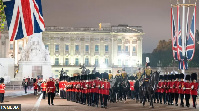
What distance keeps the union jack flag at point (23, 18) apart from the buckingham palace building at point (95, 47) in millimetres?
112493

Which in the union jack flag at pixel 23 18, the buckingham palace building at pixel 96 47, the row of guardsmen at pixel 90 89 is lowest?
the row of guardsmen at pixel 90 89

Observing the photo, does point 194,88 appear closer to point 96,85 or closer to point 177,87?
point 177,87

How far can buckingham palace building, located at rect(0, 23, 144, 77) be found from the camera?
13038cm

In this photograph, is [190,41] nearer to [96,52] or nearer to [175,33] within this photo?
[175,33]

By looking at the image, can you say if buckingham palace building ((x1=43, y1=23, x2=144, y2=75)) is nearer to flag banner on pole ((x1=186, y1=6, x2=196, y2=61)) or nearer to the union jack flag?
flag banner on pole ((x1=186, y1=6, x2=196, y2=61))

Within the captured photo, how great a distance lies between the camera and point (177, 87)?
2586 centimetres

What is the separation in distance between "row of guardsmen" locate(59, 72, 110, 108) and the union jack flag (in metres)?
7.93

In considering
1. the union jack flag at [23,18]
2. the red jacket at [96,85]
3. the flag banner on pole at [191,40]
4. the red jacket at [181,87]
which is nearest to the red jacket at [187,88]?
the red jacket at [181,87]

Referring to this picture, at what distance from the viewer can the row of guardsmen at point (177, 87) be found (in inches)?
962

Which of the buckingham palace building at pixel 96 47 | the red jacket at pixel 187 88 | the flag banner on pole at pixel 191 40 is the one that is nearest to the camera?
the red jacket at pixel 187 88

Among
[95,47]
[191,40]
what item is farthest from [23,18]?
[95,47]

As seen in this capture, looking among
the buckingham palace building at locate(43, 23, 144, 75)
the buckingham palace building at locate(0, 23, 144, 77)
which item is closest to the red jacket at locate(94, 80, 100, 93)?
the buckingham palace building at locate(0, 23, 144, 77)

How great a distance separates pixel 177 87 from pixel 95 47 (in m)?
108

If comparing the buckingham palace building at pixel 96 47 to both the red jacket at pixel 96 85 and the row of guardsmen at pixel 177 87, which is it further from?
A: the red jacket at pixel 96 85
